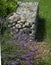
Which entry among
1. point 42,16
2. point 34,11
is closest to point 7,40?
point 34,11

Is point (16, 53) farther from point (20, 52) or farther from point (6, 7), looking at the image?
point (6, 7)

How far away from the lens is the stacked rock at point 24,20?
7844 mm

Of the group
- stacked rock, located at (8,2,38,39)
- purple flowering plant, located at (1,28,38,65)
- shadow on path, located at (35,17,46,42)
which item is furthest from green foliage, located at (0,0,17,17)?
purple flowering plant, located at (1,28,38,65)

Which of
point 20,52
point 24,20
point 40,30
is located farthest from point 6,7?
point 20,52

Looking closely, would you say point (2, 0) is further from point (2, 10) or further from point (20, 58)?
point (20, 58)

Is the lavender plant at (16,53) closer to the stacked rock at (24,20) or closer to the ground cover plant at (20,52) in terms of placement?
the ground cover plant at (20,52)

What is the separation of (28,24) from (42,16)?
1426 millimetres

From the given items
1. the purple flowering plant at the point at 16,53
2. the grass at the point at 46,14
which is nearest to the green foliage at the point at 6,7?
the grass at the point at 46,14

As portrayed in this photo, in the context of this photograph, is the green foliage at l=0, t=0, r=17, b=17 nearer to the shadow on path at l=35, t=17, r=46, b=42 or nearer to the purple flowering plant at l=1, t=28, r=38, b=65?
the shadow on path at l=35, t=17, r=46, b=42

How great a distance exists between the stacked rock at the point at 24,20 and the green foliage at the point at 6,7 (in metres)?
0.48

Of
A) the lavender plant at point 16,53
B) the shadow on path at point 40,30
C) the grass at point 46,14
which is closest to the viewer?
the lavender plant at point 16,53

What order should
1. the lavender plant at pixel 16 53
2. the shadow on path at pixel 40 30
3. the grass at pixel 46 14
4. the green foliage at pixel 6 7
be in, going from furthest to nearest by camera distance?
1. the grass at pixel 46 14
2. the shadow on path at pixel 40 30
3. the green foliage at pixel 6 7
4. the lavender plant at pixel 16 53

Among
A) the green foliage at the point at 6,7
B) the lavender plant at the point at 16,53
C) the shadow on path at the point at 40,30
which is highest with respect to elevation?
the green foliage at the point at 6,7

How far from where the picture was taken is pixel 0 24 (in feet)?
23.1
